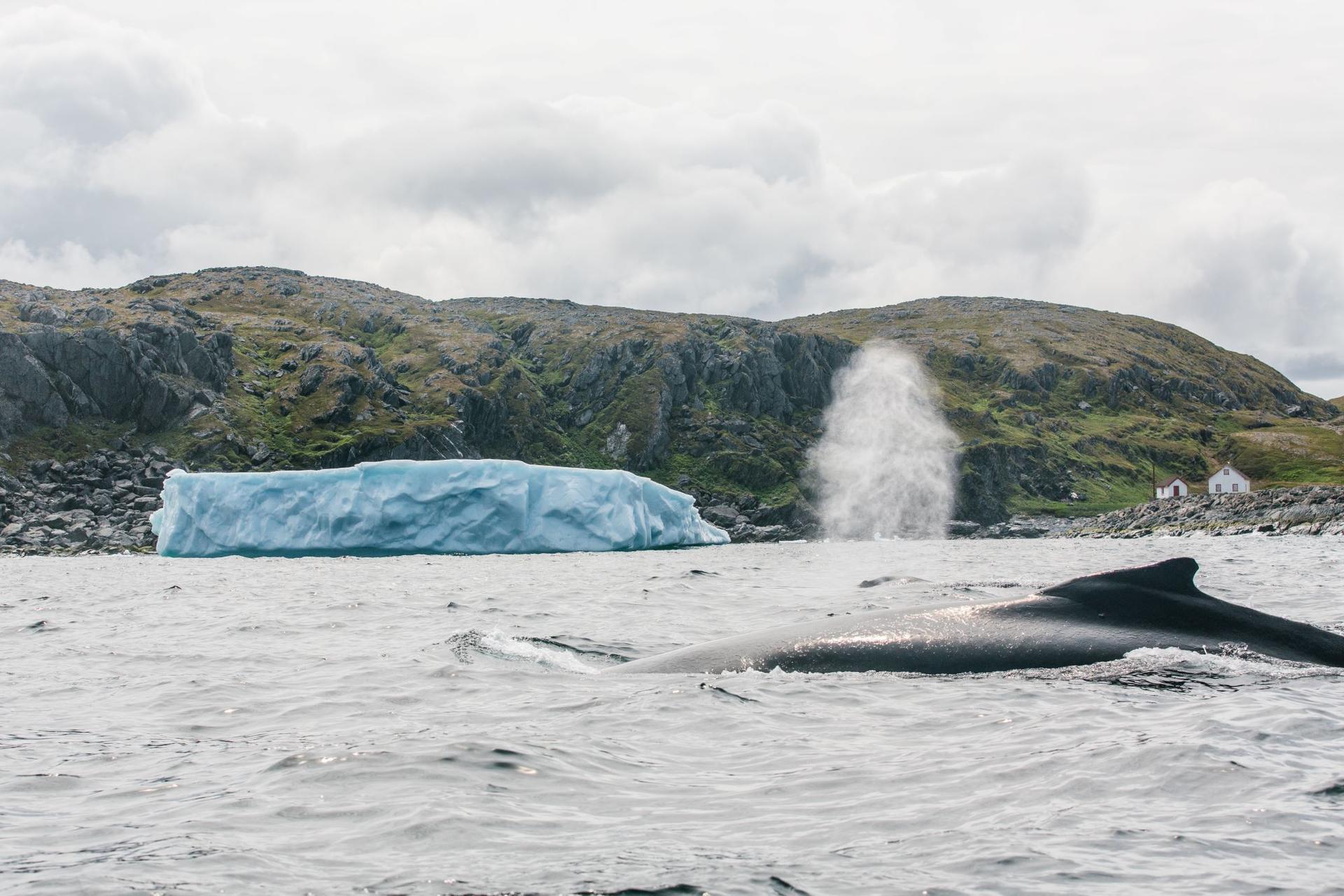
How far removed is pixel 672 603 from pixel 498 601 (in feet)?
14.3

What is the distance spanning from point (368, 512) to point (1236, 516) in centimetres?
6290

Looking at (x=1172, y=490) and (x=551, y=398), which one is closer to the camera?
(x=1172, y=490)

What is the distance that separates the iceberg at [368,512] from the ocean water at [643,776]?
4969cm

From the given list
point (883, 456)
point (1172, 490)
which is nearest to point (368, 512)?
point (1172, 490)

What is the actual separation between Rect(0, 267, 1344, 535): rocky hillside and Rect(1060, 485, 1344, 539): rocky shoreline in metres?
33.2

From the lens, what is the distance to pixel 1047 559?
48250 millimetres

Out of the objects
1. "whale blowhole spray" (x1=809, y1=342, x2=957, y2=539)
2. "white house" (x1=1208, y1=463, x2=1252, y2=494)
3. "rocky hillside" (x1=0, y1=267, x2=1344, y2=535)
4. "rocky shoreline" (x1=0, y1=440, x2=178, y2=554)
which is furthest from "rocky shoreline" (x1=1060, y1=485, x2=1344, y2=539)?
"rocky shoreline" (x1=0, y1=440, x2=178, y2=554)

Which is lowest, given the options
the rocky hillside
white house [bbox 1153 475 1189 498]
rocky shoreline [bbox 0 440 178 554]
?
rocky shoreline [bbox 0 440 178 554]

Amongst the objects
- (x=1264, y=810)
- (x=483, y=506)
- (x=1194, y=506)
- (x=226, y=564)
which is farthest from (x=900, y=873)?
(x=1194, y=506)

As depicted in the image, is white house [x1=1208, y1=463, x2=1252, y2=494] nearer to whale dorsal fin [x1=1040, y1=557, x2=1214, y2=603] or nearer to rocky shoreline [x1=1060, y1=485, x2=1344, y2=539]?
rocky shoreline [x1=1060, y1=485, x2=1344, y2=539]

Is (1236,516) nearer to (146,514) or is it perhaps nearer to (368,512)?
(368,512)

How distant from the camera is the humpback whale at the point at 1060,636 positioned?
35.6 ft

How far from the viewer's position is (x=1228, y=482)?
379 ft

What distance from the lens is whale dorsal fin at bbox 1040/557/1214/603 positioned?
1097cm
